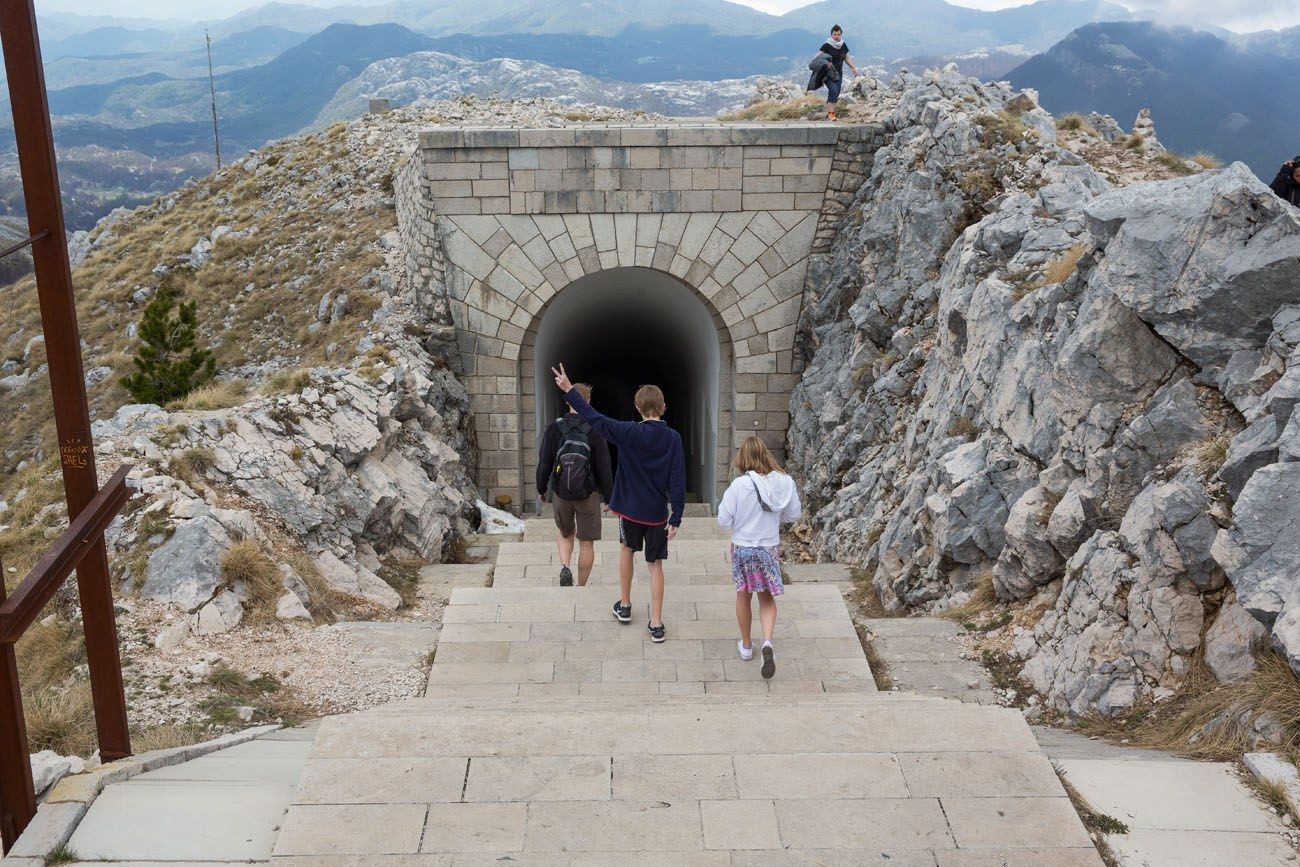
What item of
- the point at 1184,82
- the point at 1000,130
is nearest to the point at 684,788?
the point at 1000,130

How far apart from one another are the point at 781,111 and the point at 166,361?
9.16 m

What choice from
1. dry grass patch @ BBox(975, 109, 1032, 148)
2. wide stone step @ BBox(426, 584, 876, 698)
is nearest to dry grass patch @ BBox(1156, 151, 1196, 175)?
dry grass patch @ BBox(975, 109, 1032, 148)

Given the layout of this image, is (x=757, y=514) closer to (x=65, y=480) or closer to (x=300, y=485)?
(x=65, y=480)

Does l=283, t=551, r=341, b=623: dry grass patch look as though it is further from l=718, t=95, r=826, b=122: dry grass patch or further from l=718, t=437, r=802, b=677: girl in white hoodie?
l=718, t=95, r=826, b=122: dry grass patch

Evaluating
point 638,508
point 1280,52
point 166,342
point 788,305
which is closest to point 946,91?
point 788,305

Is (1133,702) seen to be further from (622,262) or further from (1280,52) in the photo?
(1280,52)

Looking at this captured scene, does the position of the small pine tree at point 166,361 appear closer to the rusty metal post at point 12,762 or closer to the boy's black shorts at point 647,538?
the boy's black shorts at point 647,538

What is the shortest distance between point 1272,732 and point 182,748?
15.7ft

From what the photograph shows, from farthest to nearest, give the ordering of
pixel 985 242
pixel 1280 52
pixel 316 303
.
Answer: pixel 1280 52
pixel 316 303
pixel 985 242

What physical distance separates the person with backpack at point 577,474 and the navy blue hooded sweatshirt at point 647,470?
2.25 feet

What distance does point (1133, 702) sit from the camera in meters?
4.87

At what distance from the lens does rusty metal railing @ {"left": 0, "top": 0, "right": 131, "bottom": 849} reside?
321 centimetres

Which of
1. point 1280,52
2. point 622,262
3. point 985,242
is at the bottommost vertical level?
point 622,262

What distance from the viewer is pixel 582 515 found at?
7.13m
